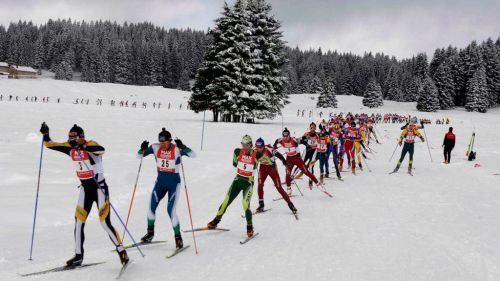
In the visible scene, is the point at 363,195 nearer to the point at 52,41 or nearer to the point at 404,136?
the point at 404,136

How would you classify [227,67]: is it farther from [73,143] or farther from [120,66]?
[120,66]

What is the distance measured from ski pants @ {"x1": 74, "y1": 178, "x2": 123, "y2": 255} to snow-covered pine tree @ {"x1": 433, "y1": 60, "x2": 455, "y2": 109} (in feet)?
306

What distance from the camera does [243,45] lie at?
36.7 m

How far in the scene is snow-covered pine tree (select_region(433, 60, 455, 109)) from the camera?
8781 centimetres

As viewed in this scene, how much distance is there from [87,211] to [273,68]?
3416cm

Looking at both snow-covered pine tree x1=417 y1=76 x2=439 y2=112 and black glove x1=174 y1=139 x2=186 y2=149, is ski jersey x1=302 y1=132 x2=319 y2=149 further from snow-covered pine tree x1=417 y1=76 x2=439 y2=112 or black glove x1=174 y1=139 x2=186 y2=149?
snow-covered pine tree x1=417 y1=76 x2=439 y2=112

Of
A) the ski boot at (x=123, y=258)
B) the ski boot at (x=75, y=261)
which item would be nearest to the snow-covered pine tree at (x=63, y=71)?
the ski boot at (x=75, y=261)

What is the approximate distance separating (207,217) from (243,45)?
92.9 feet

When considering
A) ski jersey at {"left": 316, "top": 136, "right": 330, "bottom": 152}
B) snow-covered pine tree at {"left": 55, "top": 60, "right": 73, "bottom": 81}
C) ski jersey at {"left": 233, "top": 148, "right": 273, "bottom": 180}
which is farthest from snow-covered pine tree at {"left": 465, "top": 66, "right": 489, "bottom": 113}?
snow-covered pine tree at {"left": 55, "top": 60, "right": 73, "bottom": 81}

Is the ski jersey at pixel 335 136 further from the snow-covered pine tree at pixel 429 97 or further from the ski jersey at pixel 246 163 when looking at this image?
the snow-covered pine tree at pixel 429 97

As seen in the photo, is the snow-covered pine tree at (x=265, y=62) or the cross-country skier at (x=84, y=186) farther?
the snow-covered pine tree at (x=265, y=62)

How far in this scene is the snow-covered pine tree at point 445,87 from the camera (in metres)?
87.8

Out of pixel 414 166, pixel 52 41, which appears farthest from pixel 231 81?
pixel 52 41

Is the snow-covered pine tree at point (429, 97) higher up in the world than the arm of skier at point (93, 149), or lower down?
higher up
